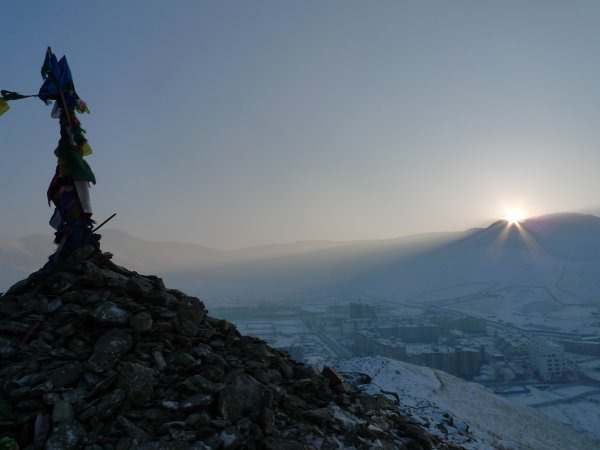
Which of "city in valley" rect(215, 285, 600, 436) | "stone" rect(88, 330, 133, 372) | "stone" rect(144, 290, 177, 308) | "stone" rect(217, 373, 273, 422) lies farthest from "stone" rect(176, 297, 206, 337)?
"city in valley" rect(215, 285, 600, 436)

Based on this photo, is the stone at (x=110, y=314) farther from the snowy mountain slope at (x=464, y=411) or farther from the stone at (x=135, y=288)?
the snowy mountain slope at (x=464, y=411)

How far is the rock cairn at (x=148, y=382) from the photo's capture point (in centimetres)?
674

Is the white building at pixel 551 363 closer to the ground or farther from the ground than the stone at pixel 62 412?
closer to the ground

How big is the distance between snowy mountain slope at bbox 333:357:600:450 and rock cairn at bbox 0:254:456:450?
15.1ft

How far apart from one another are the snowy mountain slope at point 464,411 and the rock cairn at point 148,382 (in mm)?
4612

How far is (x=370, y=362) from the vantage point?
82.3 ft

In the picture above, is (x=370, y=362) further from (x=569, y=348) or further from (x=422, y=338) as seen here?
(x=569, y=348)

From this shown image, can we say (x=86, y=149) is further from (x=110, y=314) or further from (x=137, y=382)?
(x=137, y=382)

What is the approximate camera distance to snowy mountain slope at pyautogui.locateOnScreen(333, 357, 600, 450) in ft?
46.8

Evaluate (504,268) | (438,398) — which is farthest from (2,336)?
(504,268)

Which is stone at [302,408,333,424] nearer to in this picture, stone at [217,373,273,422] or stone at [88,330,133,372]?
stone at [217,373,273,422]

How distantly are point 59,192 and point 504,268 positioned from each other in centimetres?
21314

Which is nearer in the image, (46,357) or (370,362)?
(46,357)

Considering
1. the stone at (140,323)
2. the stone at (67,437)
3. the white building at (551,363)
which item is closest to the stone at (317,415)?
the stone at (140,323)
